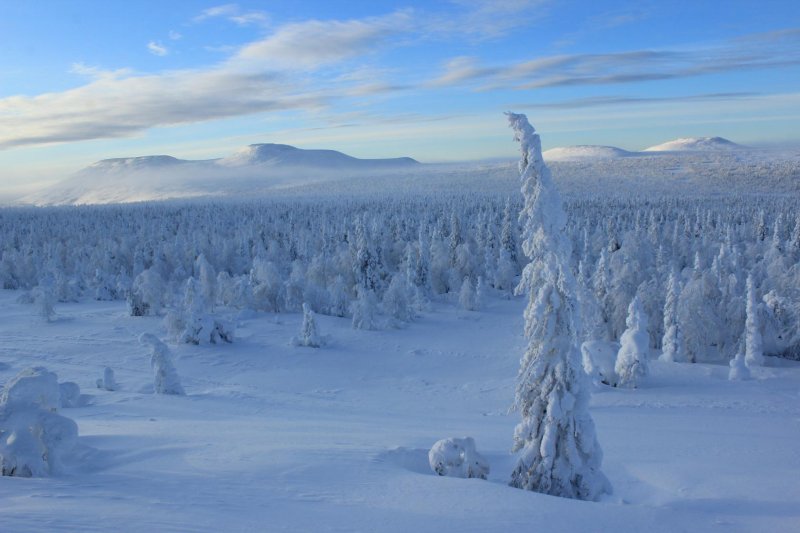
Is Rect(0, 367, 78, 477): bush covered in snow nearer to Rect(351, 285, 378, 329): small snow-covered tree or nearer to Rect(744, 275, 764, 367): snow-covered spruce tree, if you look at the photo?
Rect(351, 285, 378, 329): small snow-covered tree

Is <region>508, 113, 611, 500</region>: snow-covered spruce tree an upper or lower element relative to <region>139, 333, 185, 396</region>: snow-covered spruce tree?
upper

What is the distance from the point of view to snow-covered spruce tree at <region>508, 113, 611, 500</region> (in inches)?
459

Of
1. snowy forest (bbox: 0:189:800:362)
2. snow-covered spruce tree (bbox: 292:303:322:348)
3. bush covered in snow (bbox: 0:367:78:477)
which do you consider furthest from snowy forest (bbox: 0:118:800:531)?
snowy forest (bbox: 0:189:800:362)

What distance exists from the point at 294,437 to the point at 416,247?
1825 inches

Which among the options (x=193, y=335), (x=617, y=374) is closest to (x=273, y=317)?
(x=193, y=335)

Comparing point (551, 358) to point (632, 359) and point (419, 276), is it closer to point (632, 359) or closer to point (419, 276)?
point (632, 359)

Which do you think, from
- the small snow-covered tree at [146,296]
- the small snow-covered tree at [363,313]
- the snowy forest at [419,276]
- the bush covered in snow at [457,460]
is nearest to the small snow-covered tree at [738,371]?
the snowy forest at [419,276]

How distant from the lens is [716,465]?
14844 millimetres

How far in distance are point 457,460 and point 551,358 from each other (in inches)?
119

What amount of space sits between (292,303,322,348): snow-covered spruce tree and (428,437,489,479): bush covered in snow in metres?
→ 25.1

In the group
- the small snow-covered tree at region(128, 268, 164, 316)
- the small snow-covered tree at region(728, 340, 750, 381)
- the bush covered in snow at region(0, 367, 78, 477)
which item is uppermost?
the bush covered in snow at region(0, 367, 78, 477)

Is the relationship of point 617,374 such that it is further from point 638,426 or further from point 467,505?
point 467,505

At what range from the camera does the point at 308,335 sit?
1464 inches

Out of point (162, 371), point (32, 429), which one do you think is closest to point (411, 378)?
point (162, 371)
